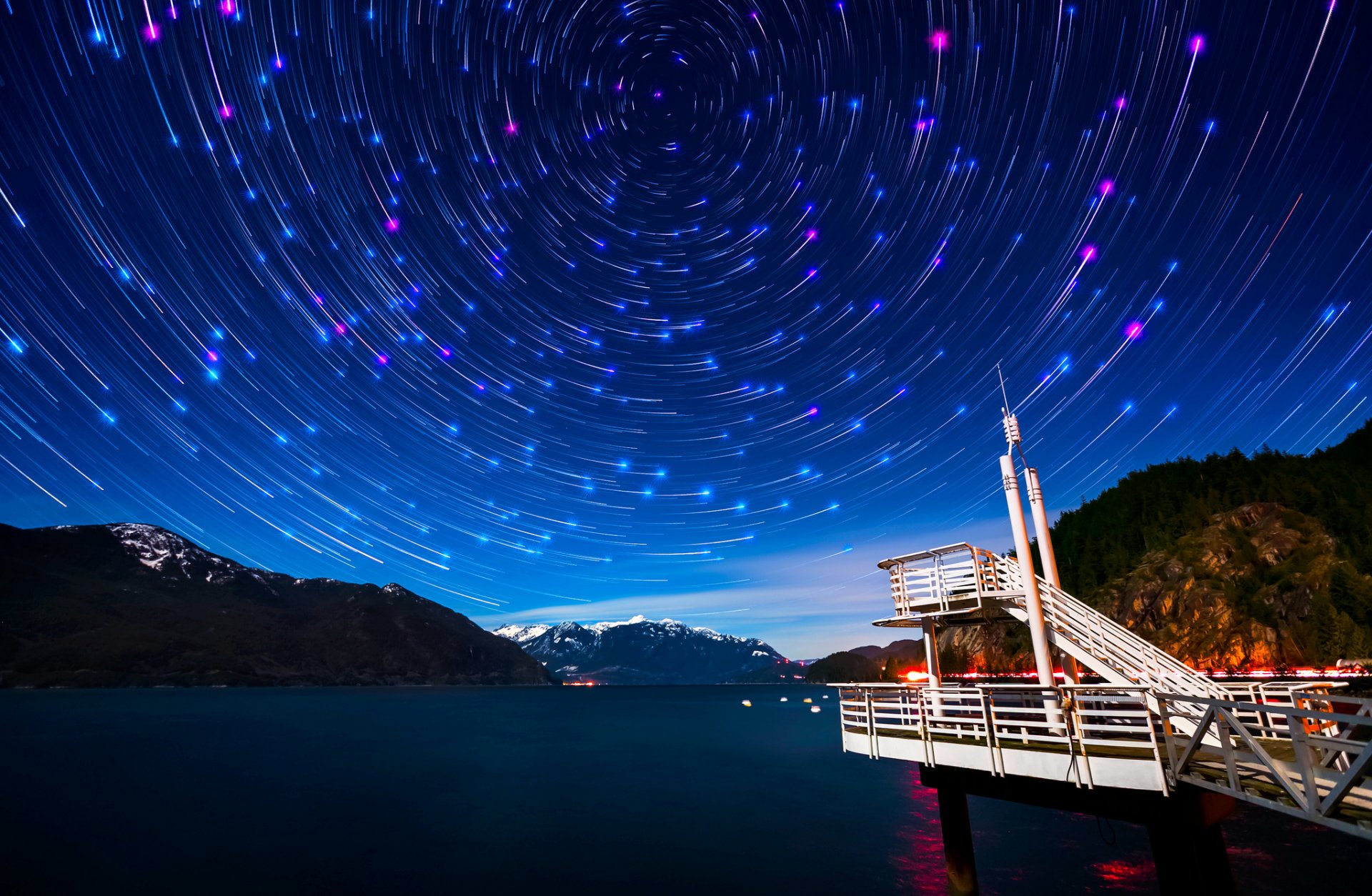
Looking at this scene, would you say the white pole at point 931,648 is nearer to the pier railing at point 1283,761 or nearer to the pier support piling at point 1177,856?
the pier railing at point 1283,761

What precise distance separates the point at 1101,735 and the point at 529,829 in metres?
30.0

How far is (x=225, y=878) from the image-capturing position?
87.4 ft

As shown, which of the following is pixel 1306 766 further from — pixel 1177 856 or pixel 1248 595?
pixel 1248 595

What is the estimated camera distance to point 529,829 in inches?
1446

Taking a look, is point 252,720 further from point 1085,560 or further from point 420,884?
point 1085,560

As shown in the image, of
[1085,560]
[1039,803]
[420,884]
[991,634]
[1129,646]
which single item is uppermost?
[1085,560]

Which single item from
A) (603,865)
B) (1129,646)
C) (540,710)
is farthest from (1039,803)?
(540,710)

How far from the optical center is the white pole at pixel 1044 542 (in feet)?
70.4

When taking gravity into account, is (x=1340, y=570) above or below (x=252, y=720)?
above

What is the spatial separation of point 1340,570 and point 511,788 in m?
87.5

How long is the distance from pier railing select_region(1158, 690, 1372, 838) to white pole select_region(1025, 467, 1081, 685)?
5.49 meters

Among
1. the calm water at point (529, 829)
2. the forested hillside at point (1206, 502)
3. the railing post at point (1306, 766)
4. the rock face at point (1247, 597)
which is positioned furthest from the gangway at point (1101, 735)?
the forested hillside at point (1206, 502)

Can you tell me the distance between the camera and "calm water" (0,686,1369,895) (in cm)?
2652

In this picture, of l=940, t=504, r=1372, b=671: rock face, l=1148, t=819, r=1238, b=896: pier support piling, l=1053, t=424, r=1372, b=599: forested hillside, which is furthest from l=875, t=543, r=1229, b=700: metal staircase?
l=1053, t=424, r=1372, b=599: forested hillside
